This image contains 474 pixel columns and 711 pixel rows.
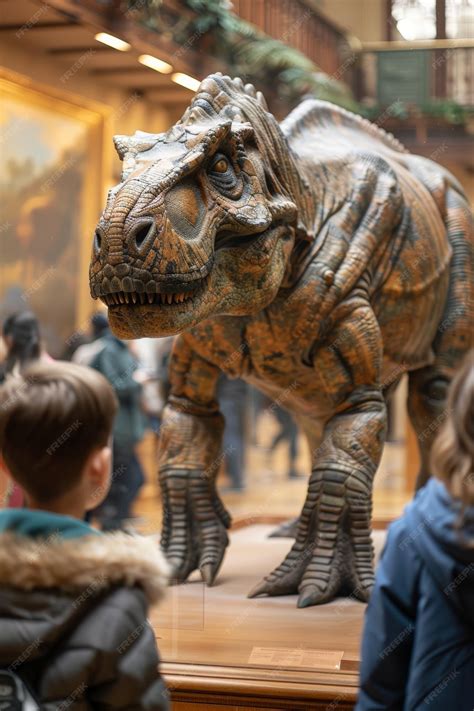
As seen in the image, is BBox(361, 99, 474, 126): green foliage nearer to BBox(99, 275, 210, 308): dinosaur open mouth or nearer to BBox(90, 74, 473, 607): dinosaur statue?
BBox(90, 74, 473, 607): dinosaur statue

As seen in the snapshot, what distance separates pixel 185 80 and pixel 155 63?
0.37 metres

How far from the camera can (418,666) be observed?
2221 millimetres

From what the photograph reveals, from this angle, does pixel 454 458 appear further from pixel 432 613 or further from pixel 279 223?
pixel 279 223

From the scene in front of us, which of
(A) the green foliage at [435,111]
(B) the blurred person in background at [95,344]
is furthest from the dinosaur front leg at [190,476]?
(A) the green foliage at [435,111]

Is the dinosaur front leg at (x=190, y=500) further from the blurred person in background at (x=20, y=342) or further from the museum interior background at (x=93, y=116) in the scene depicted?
the blurred person in background at (x=20, y=342)

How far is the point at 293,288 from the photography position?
375cm

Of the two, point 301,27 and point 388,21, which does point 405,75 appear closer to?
point 388,21

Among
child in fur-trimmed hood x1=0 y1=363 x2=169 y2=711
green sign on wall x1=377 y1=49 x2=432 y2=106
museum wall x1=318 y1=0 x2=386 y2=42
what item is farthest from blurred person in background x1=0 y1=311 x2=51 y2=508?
museum wall x1=318 y1=0 x2=386 y2=42

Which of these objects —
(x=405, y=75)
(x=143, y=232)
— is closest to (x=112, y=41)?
(x=143, y=232)

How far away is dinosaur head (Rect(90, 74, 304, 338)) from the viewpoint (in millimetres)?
3051

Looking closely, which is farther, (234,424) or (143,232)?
(234,424)

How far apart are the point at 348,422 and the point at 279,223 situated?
725 mm

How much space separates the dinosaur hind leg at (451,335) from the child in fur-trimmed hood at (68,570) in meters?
2.35

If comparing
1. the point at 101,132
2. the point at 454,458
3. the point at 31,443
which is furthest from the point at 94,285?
the point at 101,132
